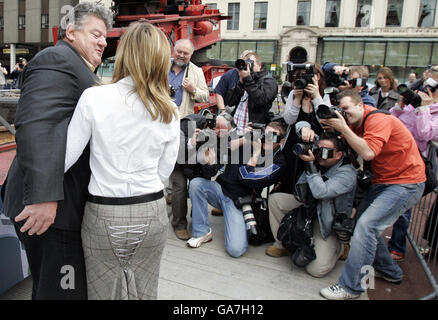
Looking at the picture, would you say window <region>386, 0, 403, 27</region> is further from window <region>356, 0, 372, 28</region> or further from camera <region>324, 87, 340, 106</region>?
camera <region>324, 87, 340, 106</region>

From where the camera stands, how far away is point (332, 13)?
1090 inches

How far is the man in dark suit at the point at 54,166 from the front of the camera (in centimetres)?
139

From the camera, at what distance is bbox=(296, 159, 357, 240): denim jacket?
112 inches

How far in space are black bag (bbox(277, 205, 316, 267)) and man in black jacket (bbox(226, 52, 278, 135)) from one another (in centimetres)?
109

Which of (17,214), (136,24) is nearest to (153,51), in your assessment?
(136,24)

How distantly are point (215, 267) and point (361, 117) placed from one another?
1.75m

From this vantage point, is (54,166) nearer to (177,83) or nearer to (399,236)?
(177,83)

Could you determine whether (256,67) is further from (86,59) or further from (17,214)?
(17,214)

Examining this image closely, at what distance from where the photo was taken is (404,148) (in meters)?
2.65

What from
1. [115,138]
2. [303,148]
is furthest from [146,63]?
[303,148]

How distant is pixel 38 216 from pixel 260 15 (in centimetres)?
3119

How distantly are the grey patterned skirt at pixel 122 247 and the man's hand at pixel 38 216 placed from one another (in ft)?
0.46

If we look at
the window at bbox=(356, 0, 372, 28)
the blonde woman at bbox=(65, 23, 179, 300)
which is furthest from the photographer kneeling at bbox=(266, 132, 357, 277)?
the window at bbox=(356, 0, 372, 28)
